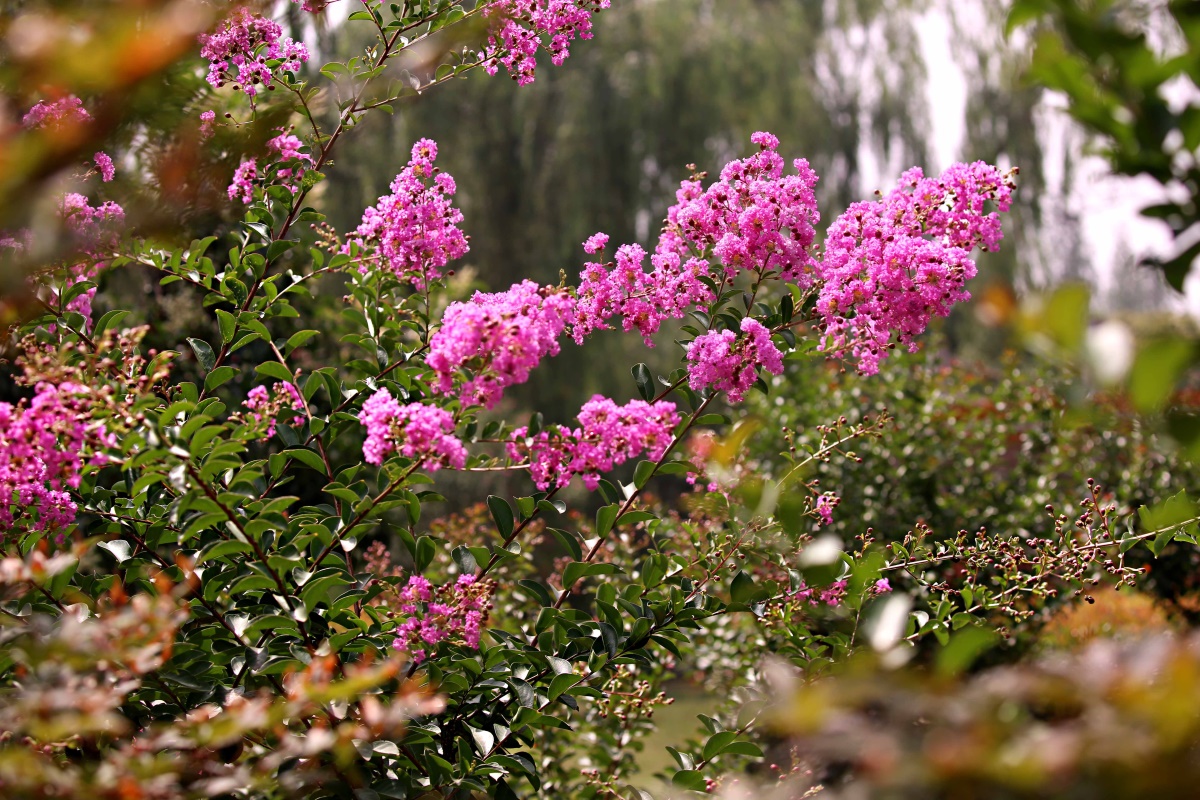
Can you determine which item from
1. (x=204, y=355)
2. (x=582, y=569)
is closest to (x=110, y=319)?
(x=204, y=355)

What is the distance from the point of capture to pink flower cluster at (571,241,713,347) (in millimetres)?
1976

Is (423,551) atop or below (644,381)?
below

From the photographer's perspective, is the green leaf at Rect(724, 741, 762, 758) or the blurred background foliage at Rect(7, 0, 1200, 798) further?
the green leaf at Rect(724, 741, 762, 758)

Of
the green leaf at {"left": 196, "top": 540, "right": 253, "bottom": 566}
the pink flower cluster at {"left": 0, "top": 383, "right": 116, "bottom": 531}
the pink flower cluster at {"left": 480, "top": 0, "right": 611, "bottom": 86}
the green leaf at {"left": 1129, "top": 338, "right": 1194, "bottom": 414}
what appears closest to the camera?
the green leaf at {"left": 1129, "top": 338, "right": 1194, "bottom": 414}

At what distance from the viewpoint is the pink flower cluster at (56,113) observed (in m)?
1.57

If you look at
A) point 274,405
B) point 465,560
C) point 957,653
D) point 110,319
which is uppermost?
point 110,319

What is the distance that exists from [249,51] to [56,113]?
557mm

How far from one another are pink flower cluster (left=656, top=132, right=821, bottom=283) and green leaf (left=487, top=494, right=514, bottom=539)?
61cm

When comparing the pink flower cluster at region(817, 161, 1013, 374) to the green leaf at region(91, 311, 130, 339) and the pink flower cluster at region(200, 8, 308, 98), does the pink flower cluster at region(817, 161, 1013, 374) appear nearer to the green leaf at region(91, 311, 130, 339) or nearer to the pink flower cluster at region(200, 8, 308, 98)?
the pink flower cluster at region(200, 8, 308, 98)

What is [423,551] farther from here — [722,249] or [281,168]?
[281,168]

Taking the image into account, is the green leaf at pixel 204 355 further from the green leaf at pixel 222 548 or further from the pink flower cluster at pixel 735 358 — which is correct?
the pink flower cluster at pixel 735 358

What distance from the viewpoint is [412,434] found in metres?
1.46

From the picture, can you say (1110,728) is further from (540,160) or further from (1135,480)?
(540,160)

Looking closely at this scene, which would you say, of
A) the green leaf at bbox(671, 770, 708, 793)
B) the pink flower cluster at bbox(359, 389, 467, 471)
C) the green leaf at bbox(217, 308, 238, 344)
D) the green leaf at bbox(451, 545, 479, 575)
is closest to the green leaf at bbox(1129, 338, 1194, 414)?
the pink flower cluster at bbox(359, 389, 467, 471)
